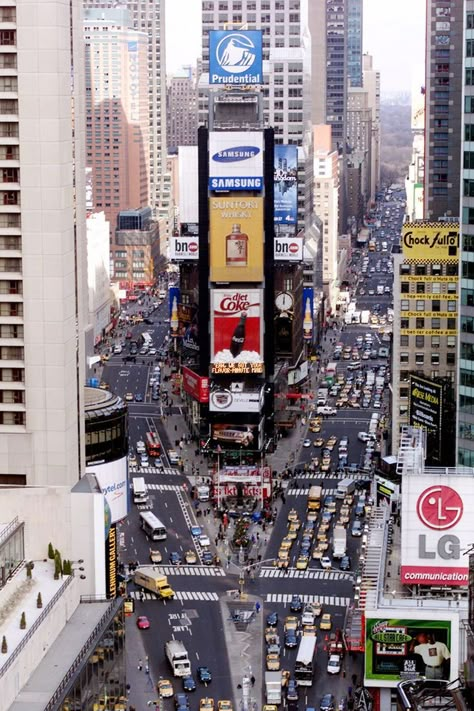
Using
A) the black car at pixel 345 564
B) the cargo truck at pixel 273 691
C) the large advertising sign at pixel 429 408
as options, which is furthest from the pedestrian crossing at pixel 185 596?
the cargo truck at pixel 273 691

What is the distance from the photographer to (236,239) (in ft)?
640

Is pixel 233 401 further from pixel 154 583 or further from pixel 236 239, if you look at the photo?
pixel 154 583

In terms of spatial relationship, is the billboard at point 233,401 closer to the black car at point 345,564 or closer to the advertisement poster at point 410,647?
the black car at point 345,564

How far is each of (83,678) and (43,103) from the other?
119 ft

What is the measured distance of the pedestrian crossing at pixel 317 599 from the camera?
144 m

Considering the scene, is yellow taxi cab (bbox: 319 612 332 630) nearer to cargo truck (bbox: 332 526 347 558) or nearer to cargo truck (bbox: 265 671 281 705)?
cargo truck (bbox: 265 671 281 705)

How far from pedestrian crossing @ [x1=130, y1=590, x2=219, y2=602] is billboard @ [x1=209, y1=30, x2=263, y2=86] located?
246ft

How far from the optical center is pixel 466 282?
12650 centimetres

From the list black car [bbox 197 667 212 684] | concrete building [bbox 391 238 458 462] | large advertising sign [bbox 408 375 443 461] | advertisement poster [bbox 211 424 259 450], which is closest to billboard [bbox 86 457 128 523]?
large advertising sign [bbox 408 375 443 461]

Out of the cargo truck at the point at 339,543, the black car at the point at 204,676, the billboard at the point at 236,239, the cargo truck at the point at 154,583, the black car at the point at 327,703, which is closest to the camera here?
the black car at the point at 327,703

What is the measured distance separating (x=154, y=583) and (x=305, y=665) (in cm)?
2363

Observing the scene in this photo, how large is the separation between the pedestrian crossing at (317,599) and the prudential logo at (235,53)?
76.6 metres

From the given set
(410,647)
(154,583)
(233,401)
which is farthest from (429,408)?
(233,401)

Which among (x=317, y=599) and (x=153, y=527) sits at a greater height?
(x=153, y=527)
